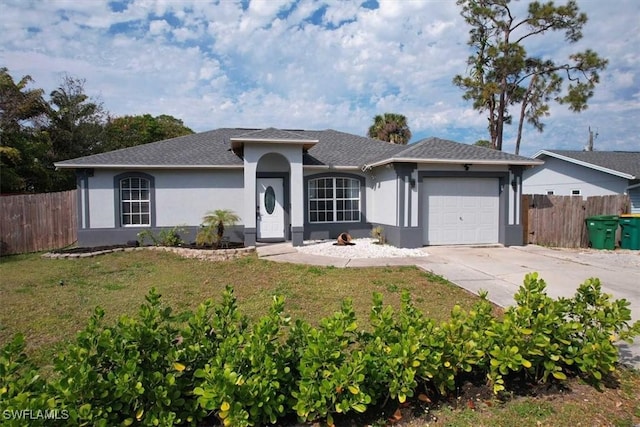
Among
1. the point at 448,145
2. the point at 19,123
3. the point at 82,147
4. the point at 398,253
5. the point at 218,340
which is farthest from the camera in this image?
the point at 82,147

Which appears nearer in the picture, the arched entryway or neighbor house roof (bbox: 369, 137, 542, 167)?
neighbor house roof (bbox: 369, 137, 542, 167)

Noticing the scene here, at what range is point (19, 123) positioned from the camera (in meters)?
20.1

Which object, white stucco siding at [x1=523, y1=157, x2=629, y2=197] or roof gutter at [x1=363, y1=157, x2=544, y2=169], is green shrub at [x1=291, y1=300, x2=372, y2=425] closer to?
roof gutter at [x1=363, y1=157, x2=544, y2=169]

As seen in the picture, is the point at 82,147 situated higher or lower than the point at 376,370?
higher

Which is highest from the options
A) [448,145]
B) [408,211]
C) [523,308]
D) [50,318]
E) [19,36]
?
[19,36]

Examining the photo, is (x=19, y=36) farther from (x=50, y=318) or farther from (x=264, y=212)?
(x=50, y=318)

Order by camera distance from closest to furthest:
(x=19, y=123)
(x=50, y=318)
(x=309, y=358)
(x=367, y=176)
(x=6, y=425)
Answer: (x=6, y=425) → (x=309, y=358) → (x=50, y=318) → (x=367, y=176) → (x=19, y=123)

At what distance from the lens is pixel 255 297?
6.54 metres

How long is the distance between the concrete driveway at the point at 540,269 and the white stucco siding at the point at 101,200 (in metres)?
10.7

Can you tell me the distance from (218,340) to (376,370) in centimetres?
135

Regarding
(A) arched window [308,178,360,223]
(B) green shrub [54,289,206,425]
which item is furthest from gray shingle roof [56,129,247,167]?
(B) green shrub [54,289,206,425]

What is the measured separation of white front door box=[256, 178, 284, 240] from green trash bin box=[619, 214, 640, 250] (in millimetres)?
11927

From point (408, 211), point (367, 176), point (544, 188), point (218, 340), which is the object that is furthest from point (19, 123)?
point (544, 188)

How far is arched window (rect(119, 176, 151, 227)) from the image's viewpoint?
12.9 metres
